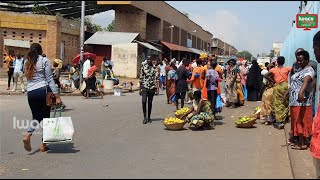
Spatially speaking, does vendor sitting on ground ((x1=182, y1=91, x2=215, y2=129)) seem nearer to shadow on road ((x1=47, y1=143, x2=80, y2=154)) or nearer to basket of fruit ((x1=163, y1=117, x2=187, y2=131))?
basket of fruit ((x1=163, y1=117, x2=187, y2=131))

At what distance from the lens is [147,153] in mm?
6891

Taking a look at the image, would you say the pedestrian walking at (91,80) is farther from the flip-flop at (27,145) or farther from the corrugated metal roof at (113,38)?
the corrugated metal roof at (113,38)

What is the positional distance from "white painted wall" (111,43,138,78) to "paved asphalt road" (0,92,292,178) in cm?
2087

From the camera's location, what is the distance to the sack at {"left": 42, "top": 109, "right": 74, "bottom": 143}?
265 inches

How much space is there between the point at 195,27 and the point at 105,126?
49958 millimetres

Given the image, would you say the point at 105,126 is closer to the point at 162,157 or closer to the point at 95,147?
the point at 95,147

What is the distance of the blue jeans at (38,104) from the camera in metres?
6.78

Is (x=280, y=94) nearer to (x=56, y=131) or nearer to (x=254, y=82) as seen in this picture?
(x=56, y=131)

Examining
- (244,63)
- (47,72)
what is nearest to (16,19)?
(244,63)

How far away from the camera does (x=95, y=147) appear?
7.37m

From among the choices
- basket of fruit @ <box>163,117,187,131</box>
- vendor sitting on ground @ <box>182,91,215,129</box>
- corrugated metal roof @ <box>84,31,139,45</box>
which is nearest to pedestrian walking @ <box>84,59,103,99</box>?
vendor sitting on ground @ <box>182,91,215,129</box>

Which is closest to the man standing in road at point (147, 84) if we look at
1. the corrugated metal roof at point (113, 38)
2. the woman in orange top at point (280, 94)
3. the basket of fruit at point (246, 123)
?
the basket of fruit at point (246, 123)

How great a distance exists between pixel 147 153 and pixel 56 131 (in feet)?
5.02

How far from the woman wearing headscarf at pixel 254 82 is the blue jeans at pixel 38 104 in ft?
33.3
